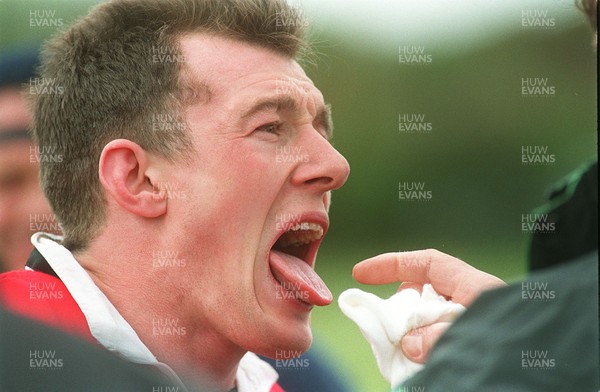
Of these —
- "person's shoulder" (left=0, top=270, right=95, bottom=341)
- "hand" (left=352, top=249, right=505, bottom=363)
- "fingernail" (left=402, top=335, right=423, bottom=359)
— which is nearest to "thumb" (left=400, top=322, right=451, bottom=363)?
"fingernail" (left=402, top=335, right=423, bottom=359)

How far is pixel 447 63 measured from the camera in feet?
9.95

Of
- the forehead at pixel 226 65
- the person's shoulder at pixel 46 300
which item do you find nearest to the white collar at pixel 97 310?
the person's shoulder at pixel 46 300

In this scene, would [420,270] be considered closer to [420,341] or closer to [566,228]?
[420,341]

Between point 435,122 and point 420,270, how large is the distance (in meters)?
0.54

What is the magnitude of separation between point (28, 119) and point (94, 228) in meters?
0.50

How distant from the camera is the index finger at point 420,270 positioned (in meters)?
2.93

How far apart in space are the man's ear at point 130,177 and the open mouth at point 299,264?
43 centimetres

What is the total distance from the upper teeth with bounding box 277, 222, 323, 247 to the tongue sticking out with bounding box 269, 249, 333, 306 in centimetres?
6

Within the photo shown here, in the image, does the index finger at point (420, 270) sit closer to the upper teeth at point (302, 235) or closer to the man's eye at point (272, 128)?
the upper teeth at point (302, 235)

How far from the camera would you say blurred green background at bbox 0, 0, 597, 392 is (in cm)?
297

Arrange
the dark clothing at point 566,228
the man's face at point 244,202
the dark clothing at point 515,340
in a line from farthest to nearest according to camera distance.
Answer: the man's face at point 244,202, the dark clothing at point 566,228, the dark clothing at point 515,340

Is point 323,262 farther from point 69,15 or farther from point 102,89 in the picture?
point 69,15

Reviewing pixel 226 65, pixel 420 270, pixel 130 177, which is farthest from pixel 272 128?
pixel 420 270

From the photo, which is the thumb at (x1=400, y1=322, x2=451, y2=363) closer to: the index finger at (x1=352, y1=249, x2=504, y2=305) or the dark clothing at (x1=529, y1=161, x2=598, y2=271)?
the index finger at (x1=352, y1=249, x2=504, y2=305)
